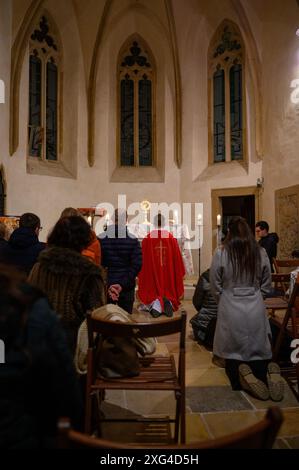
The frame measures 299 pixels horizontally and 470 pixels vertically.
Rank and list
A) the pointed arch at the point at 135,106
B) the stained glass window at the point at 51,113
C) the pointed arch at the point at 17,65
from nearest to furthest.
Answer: the pointed arch at the point at 17,65 → the stained glass window at the point at 51,113 → the pointed arch at the point at 135,106

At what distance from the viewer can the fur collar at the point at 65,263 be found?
2047 millimetres

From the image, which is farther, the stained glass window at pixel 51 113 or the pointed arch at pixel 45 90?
the stained glass window at pixel 51 113

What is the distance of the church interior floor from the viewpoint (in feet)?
8.03

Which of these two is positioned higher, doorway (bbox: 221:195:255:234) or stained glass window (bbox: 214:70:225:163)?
stained glass window (bbox: 214:70:225:163)

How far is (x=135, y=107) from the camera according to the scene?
1156 centimetres

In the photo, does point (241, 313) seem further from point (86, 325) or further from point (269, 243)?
point (269, 243)

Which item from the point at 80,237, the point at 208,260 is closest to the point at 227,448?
the point at 80,237

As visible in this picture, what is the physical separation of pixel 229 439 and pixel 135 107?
11.6m

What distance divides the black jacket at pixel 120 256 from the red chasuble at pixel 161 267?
2432mm

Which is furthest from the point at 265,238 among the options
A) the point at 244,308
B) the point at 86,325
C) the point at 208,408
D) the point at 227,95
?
the point at 227,95

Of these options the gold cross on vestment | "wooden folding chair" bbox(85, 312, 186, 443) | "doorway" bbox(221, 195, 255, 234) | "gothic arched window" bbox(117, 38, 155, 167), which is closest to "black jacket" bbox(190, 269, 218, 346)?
"wooden folding chair" bbox(85, 312, 186, 443)
